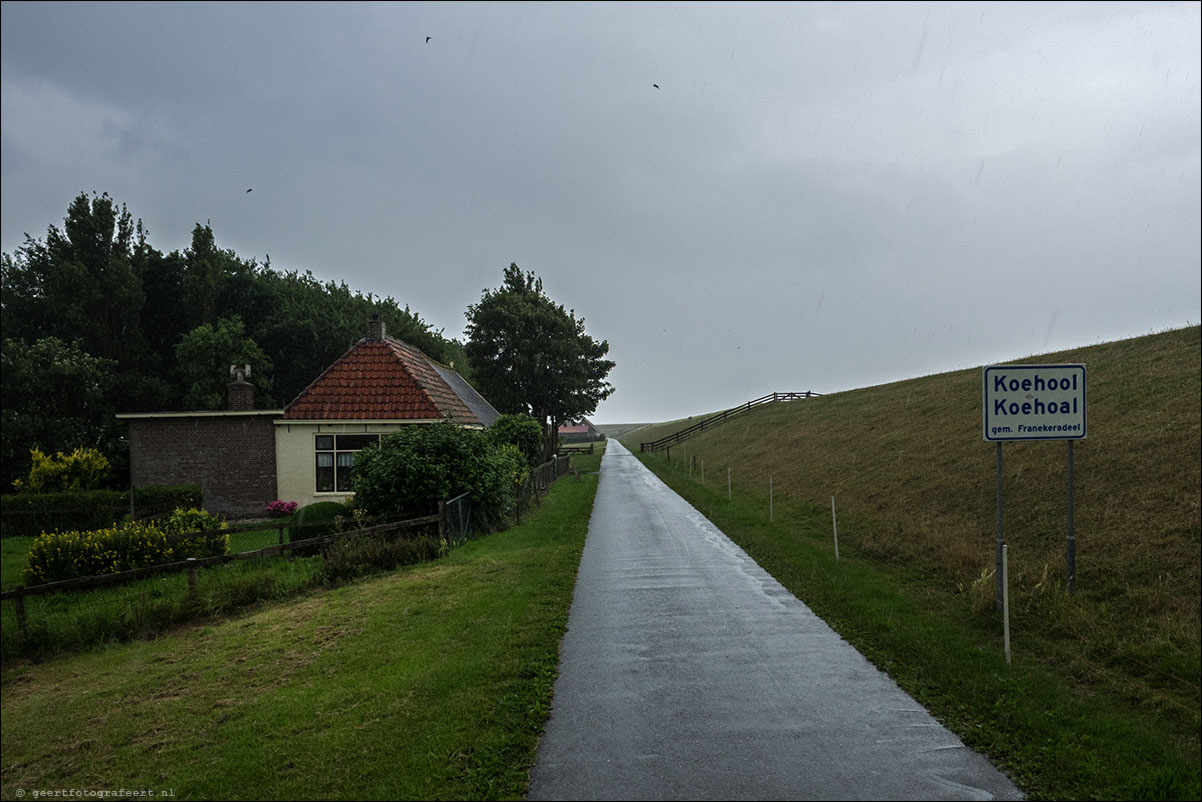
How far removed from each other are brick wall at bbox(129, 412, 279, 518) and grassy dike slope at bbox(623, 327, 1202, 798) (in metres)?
14.7

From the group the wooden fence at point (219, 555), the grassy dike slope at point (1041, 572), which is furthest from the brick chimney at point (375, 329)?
the grassy dike slope at point (1041, 572)

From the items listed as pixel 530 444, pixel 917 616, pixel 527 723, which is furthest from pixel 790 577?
pixel 530 444

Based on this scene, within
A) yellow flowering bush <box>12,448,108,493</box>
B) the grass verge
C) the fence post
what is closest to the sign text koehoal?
the grass verge

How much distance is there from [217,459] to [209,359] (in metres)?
21.0

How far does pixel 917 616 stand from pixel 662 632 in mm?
3379

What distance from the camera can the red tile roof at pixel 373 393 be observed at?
2330cm

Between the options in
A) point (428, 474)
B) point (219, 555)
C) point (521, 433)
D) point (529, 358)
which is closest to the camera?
point (219, 555)

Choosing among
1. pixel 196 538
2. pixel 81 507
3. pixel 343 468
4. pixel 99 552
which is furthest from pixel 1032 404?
pixel 81 507

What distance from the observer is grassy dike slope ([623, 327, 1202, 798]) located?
548 centimetres

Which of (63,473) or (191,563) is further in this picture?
(63,473)

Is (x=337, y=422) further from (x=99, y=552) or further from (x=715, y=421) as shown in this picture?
(x=715, y=421)

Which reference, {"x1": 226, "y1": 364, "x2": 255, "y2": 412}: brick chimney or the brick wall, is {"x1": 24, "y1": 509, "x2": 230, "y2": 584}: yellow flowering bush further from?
{"x1": 226, "y1": 364, "x2": 255, "y2": 412}: brick chimney

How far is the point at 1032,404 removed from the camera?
9.34 metres

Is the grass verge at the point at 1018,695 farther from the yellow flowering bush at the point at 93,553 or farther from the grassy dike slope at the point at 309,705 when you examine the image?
the yellow flowering bush at the point at 93,553
